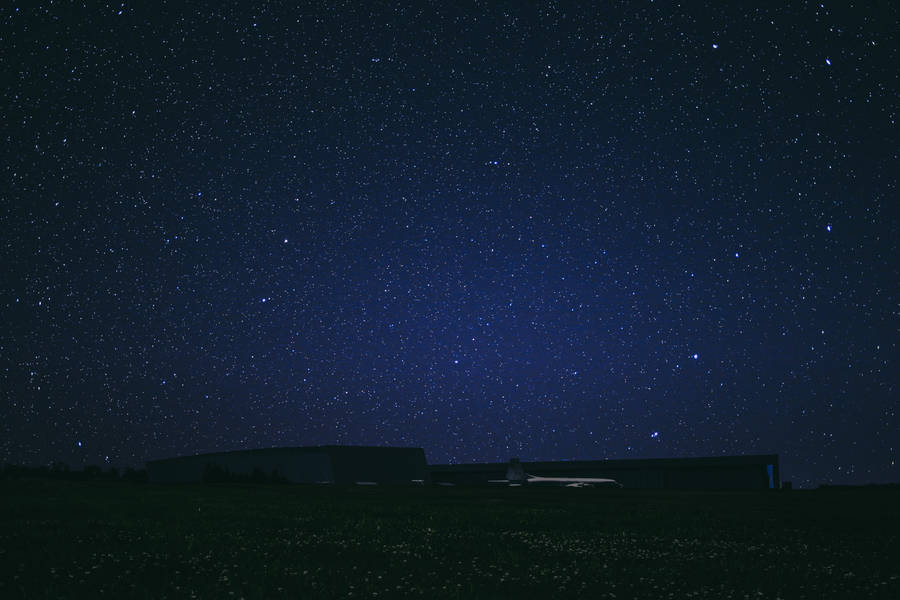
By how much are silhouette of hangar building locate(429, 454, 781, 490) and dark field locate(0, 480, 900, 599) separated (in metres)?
55.4

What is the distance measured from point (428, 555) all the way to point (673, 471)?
73.3m

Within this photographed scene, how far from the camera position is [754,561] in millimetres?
13422

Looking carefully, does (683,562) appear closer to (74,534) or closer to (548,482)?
(74,534)

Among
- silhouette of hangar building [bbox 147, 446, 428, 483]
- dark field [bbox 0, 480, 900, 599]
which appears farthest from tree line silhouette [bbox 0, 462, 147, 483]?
dark field [bbox 0, 480, 900, 599]

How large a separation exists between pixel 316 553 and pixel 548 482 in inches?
2403

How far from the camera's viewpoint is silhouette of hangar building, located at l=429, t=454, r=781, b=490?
74375 mm

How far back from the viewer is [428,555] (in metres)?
13.3

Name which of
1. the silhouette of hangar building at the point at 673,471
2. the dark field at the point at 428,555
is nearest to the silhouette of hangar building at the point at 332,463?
the silhouette of hangar building at the point at 673,471

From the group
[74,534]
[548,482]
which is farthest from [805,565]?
[548,482]

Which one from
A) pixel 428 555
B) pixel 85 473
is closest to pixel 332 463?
pixel 85 473

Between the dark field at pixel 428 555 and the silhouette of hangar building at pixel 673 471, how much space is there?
182 ft

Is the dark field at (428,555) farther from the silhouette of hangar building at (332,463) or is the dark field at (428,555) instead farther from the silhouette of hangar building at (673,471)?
the silhouette of hangar building at (332,463)

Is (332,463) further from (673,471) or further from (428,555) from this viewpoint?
(428,555)

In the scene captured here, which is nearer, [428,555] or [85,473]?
[428,555]
